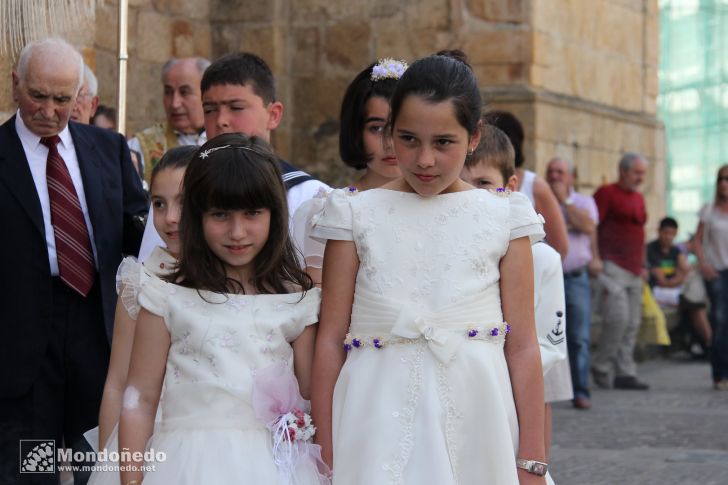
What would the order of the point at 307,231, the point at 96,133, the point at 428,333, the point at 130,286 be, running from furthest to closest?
the point at 96,133
the point at 307,231
the point at 130,286
the point at 428,333

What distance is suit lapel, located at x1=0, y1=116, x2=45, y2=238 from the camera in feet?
16.2

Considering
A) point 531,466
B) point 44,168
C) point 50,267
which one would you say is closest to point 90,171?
point 44,168

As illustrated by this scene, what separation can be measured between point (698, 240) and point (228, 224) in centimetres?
937

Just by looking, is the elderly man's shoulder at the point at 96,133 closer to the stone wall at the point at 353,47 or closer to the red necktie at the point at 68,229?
the red necktie at the point at 68,229

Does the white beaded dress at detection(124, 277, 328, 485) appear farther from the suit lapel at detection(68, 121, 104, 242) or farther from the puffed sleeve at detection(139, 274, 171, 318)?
the suit lapel at detection(68, 121, 104, 242)

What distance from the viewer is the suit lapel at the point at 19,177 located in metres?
4.93

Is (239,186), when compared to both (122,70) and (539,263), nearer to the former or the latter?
(539,263)

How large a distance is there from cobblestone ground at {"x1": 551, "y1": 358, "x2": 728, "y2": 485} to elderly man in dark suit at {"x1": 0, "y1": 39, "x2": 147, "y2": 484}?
9.76 feet

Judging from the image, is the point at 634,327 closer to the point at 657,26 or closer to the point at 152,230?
the point at 657,26

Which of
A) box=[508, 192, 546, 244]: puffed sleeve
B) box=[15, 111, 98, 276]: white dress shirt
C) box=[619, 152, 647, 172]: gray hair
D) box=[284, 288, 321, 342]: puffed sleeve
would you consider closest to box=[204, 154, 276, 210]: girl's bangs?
box=[284, 288, 321, 342]: puffed sleeve

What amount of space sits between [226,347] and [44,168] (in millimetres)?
1706

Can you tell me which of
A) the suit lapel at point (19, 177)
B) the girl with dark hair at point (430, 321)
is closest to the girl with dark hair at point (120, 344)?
the girl with dark hair at point (430, 321)

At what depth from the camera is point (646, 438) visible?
8852 mm

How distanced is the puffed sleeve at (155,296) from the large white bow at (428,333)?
0.59m
